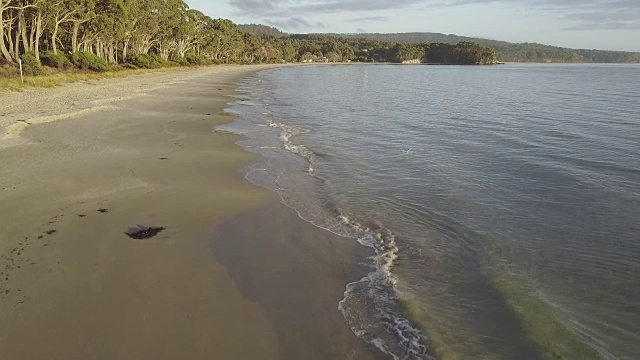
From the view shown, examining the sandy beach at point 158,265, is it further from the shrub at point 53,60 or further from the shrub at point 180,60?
the shrub at point 180,60

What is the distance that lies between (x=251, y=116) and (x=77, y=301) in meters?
20.5

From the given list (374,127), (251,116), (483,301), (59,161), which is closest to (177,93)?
(251,116)

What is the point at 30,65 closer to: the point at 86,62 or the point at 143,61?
the point at 86,62

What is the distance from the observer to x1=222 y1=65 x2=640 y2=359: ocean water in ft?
18.7

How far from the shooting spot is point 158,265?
687 centimetres

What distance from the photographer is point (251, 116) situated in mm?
25578

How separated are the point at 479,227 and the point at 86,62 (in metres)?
48.2

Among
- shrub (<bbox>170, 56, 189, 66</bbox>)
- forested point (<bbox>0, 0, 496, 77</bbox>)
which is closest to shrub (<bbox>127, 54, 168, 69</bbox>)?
forested point (<bbox>0, 0, 496, 77</bbox>)

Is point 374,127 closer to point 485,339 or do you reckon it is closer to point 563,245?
point 563,245

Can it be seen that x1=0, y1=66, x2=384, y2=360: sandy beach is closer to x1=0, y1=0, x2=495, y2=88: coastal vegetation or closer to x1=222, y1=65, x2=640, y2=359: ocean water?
x1=222, y1=65, x2=640, y2=359: ocean water

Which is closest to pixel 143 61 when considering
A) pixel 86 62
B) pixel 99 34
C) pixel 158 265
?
pixel 99 34

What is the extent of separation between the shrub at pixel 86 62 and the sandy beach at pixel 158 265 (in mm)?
36994

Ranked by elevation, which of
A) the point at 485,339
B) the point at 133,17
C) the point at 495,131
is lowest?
the point at 485,339

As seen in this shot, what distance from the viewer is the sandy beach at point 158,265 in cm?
509
